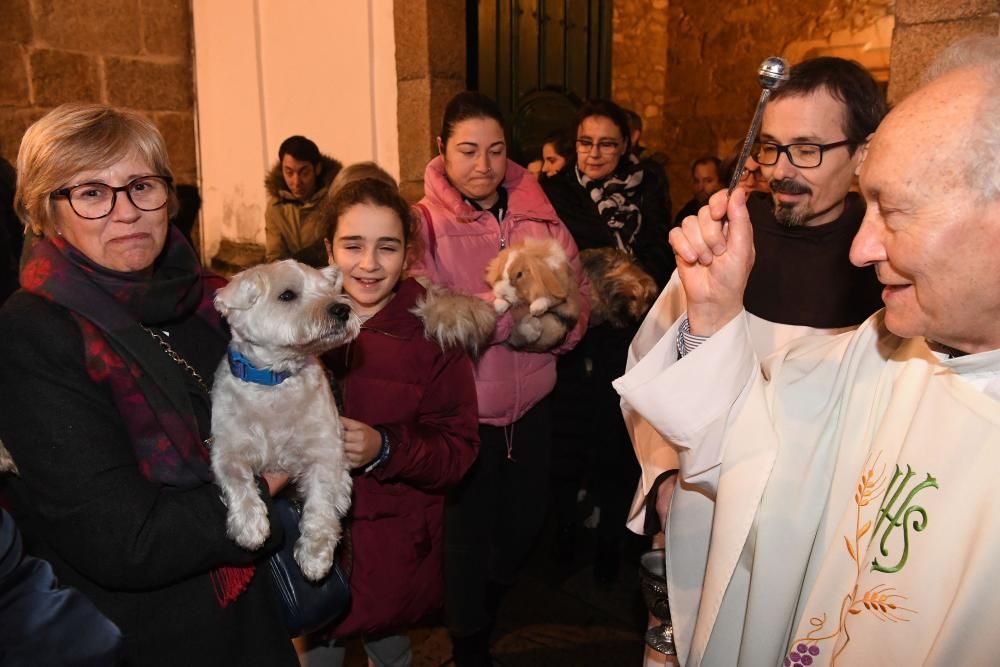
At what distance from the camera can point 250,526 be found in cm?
172

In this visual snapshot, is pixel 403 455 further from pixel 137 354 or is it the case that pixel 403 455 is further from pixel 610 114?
pixel 610 114

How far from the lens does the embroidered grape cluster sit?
1.42 metres

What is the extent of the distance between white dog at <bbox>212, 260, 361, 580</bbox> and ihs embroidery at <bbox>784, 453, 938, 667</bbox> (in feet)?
3.99

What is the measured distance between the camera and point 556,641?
3.63m

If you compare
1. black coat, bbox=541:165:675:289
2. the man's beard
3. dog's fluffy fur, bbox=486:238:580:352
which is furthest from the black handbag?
black coat, bbox=541:165:675:289

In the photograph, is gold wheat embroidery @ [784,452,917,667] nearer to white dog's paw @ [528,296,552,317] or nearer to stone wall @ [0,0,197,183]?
white dog's paw @ [528,296,552,317]

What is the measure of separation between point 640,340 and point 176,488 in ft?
4.60

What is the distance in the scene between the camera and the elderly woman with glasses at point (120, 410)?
4.90ft

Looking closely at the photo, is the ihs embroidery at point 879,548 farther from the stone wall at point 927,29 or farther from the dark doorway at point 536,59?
the dark doorway at point 536,59

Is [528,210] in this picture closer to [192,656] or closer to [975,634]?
[192,656]

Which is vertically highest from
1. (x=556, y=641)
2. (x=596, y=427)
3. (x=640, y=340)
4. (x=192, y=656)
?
(x=640, y=340)

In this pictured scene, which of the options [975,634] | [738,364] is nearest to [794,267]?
[738,364]

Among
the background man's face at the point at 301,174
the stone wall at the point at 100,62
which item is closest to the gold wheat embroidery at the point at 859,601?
the background man's face at the point at 301,174

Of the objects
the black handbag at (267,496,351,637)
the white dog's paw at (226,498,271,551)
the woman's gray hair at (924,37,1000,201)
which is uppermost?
the woman's gray hair at (924,37,1000,201)
